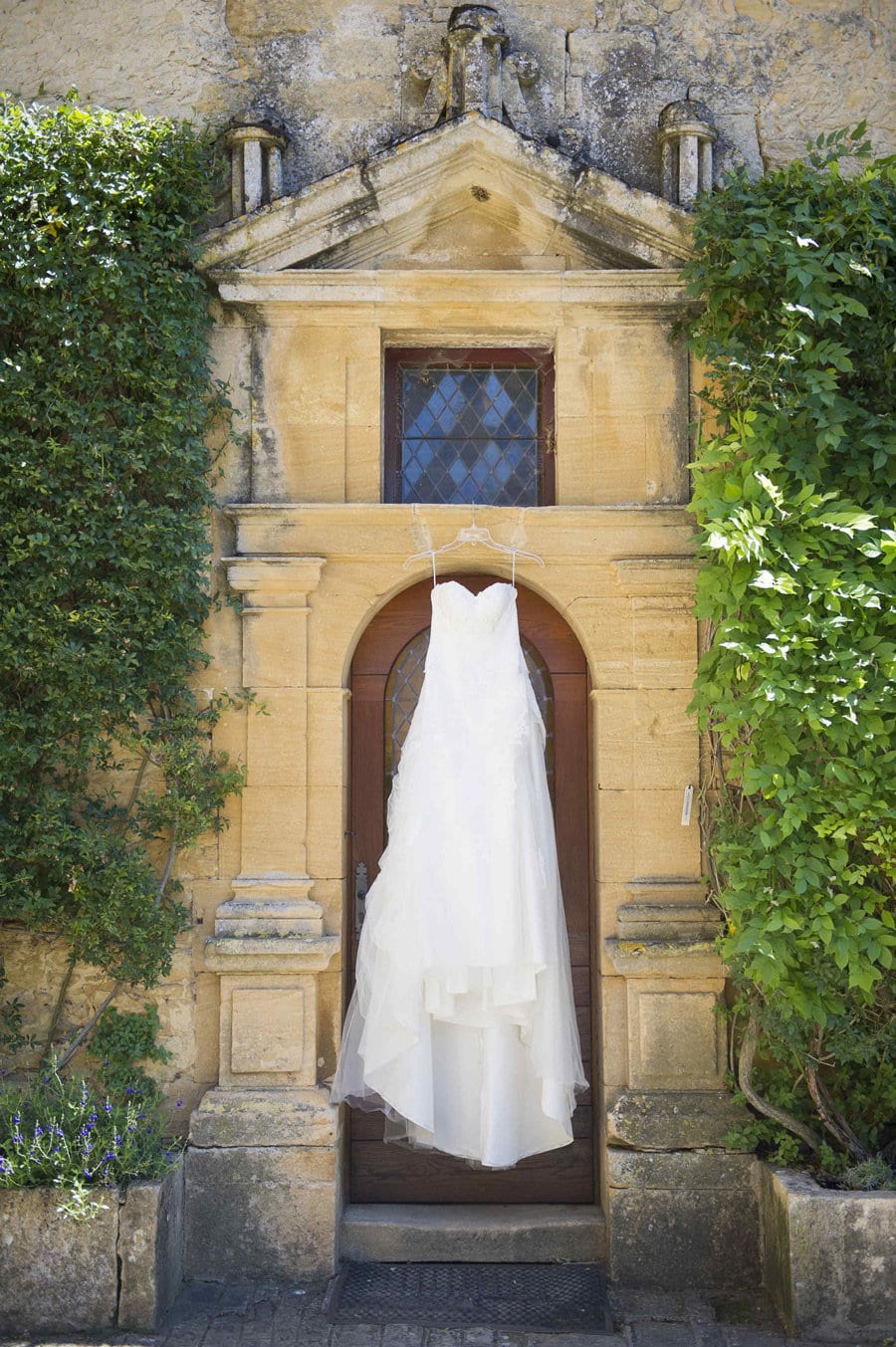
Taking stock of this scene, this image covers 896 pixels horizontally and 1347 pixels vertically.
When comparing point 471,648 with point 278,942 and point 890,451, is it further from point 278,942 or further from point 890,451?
point 890,451

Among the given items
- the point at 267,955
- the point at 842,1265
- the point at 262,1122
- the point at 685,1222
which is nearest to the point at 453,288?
the point at 267,955

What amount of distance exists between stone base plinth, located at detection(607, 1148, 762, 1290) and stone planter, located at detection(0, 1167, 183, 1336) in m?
1.70

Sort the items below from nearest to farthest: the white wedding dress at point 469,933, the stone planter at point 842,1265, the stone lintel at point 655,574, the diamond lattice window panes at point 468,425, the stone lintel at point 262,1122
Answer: the stone planter at point 842,1265
the white wedding dress at point 469,933
the stone lintel at point 262,1122
the stone lintel at point 655,574
the diamond lattice window panes at point 468,425

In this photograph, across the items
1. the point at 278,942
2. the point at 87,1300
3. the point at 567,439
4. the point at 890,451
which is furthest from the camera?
the point at 567,439

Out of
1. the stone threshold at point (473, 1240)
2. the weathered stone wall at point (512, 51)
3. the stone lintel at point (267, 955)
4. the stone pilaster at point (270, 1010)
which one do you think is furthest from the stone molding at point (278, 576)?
the stone threshold at point (473, 1240)

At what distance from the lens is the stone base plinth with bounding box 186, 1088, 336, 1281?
14.4 feet

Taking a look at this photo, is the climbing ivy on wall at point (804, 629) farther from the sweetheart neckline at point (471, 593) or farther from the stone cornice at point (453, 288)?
the sweetheart neckline at point (471, 593)

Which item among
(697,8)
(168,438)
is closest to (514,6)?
(697,8)

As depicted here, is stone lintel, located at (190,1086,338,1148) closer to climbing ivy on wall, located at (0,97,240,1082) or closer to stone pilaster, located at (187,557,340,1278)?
stone pilaster, located at (187,557,340,1278)

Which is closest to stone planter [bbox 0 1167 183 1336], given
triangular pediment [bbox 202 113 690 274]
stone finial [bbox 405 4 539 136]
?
triangular pediment [bbox 202 113 690 274]

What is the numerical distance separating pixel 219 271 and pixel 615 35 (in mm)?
1970

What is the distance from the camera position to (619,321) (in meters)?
4.80

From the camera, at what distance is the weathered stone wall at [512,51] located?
4.95m

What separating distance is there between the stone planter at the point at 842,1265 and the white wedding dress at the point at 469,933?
89cm
